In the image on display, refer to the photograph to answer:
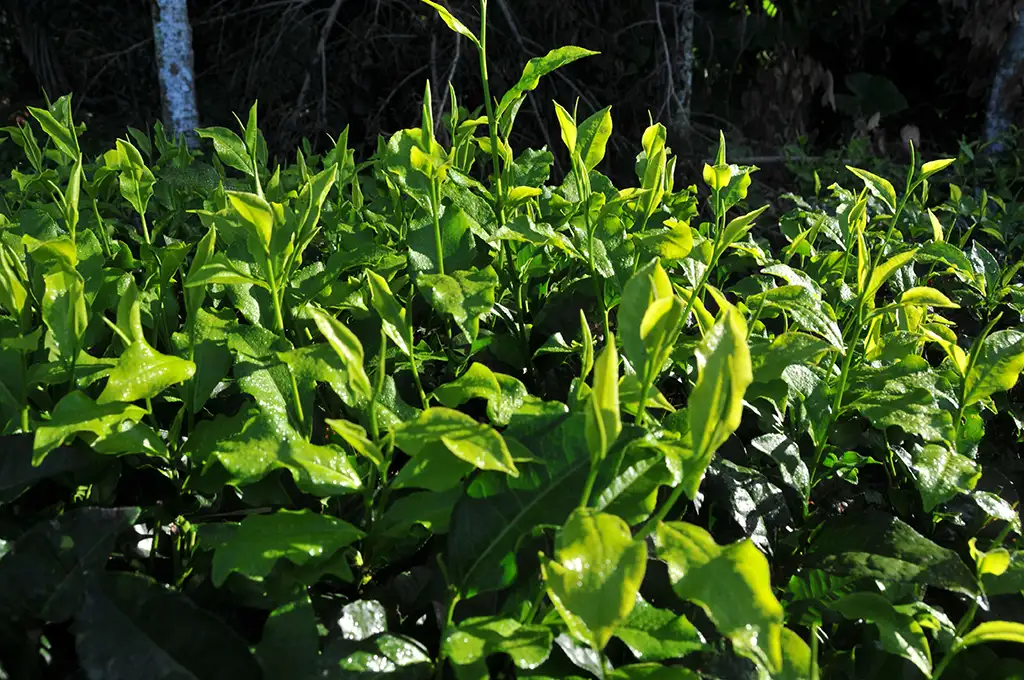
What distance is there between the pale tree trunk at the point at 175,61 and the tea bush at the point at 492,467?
3.96 meters

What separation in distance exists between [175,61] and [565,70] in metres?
2.40

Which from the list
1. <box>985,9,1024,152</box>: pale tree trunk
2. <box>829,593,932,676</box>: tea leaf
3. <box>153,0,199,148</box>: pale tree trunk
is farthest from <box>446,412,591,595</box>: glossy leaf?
<box>985,9,1024,152</box>: pale tree trunk

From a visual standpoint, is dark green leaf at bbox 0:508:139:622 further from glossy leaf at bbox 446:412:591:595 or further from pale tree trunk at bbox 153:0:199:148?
pale tree trunk at bbox 153:0:199:148

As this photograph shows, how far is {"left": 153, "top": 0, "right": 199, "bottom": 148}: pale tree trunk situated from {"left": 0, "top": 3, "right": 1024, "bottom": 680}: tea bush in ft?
13.0

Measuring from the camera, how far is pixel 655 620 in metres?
0.72

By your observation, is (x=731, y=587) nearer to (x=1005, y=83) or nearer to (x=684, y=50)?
(x=684, y=50)

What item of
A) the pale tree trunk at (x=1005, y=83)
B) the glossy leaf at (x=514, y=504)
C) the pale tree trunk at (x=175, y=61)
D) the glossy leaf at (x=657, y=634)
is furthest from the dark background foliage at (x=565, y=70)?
the glossy leaf at (x=657, y=634)

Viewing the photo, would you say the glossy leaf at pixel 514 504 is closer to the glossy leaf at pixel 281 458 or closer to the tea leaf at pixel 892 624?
the glossy leaf at pixel 281 458

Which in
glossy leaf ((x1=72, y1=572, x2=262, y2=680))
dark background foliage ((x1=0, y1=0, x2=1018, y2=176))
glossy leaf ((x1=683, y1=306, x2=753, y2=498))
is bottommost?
dark background foliage ((x1=0, y1=0, x2=1018, y2=176))

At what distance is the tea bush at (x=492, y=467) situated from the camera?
0.69 meters

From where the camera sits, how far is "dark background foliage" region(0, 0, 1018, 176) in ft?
17.8

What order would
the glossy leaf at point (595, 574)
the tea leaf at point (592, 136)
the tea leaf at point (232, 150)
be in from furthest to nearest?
the tea leaf at point (232, 150) < the tea leaf at point (592, 136) < the glossy leaf at point (595, 574)

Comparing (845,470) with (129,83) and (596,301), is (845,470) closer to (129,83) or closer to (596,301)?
(596,301)

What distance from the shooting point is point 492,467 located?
2.26ft
